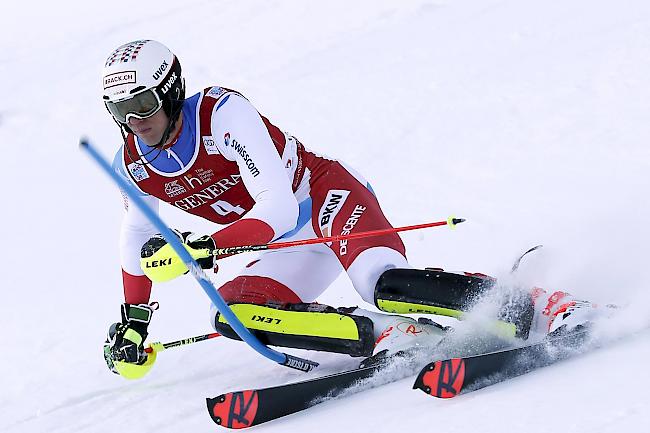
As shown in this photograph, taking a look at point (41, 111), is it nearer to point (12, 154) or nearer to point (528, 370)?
point (12, 154)

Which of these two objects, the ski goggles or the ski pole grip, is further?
the ski pole grip

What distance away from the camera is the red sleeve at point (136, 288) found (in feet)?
13.7

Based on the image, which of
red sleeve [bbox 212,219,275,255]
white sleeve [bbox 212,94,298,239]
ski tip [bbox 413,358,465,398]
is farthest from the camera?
white sleeve [bbox 212,94,298,239]

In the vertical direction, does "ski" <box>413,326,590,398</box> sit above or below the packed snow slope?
above

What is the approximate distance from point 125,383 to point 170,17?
734cm

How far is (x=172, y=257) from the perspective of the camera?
3.26m

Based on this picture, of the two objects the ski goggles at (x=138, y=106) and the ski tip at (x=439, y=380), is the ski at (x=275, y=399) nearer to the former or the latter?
the ski tip at (x=439, y=380)

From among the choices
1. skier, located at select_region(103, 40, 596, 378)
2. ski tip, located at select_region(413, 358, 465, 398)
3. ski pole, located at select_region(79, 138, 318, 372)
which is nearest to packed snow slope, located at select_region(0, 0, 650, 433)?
ski tip, located at select_region(413, 358, 465, 398)

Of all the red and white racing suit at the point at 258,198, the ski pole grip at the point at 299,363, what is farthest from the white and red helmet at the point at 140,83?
the ski pole grip at the point at 299,363

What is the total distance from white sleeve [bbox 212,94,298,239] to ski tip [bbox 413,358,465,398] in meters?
0.86

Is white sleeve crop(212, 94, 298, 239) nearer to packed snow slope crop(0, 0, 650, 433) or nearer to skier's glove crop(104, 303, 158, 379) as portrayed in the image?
packed snow slope crop(0, 0, 650, 433)

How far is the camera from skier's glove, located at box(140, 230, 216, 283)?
3250 mm

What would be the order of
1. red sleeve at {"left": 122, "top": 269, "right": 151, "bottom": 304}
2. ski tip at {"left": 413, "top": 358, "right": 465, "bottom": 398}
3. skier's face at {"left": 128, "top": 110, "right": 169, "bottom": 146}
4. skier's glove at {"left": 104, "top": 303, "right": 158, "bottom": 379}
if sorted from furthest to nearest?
red sleeve at {"left": 122, "top": 269, "right": 151, "bottom": 304}, skier's glove at {"left": 104, "top": 303, "right": 158, "bottom": 379}, skier's face at {"left": 128, "top": 110, "right": 169, "bottom": 146}, ski tip at {"left": 413, "top": 358, "right": 465, "bottom": 398}

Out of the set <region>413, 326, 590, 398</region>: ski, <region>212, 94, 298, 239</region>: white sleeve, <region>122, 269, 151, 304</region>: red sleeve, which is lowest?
<region>122, 269, 151, 304</region>: red sleeve
